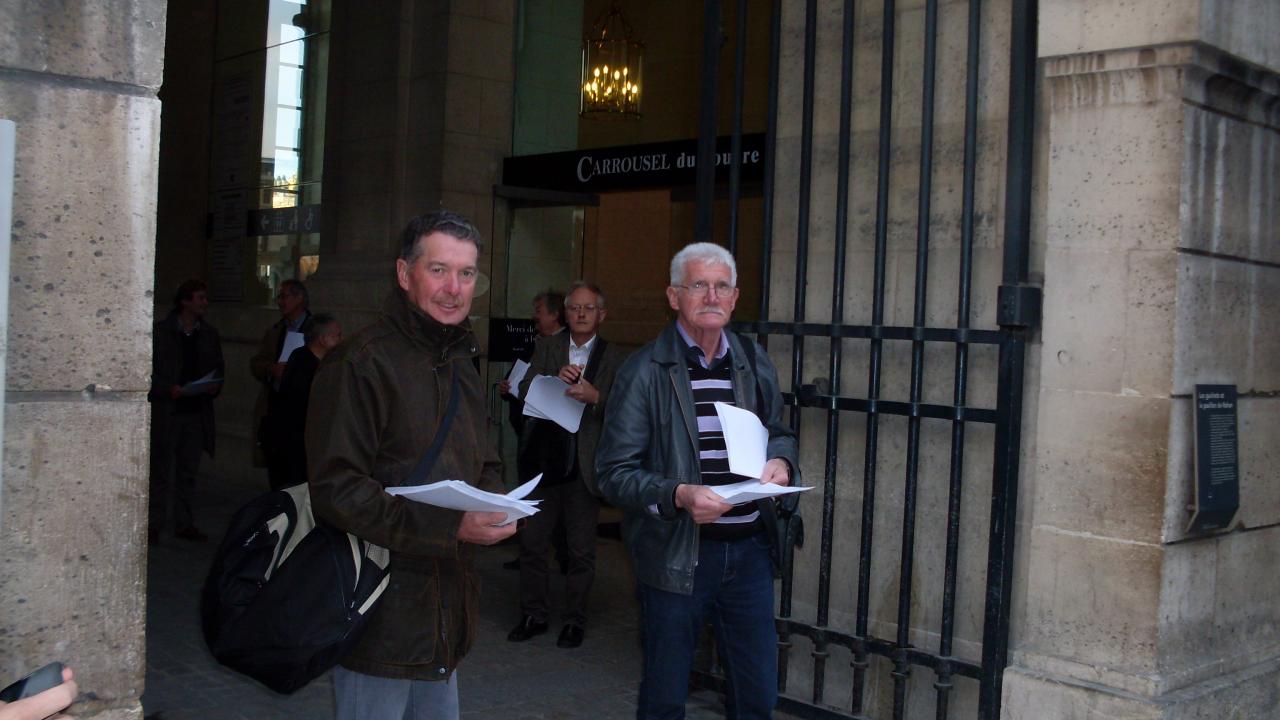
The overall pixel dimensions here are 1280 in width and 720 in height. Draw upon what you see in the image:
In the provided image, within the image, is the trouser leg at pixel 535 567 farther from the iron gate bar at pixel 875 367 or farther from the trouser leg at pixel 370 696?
the trouser leg at pixel 370 696

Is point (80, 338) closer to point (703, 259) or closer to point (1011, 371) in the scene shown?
point (703, 259)

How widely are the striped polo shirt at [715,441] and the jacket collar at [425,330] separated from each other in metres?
1.12

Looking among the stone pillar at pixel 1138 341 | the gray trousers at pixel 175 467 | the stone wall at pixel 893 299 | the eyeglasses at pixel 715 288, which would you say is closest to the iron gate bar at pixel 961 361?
the stone wall at pixel 893 299

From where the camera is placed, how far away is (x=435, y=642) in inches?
129

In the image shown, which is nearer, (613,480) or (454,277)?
(454,277)

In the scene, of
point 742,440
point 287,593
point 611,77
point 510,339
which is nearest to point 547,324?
point 510,339

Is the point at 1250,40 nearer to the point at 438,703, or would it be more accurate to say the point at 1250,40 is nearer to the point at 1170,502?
the point at 1170,502

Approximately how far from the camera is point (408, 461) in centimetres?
327

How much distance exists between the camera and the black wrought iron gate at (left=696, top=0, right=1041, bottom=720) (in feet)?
16.1

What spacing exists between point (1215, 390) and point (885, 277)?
1.38m

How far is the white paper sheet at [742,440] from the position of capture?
3943mm

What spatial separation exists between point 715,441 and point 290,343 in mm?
5585

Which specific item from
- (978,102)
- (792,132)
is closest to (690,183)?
(792,132)

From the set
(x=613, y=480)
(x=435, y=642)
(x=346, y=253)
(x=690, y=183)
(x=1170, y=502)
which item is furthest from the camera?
(x=346, y=253)
